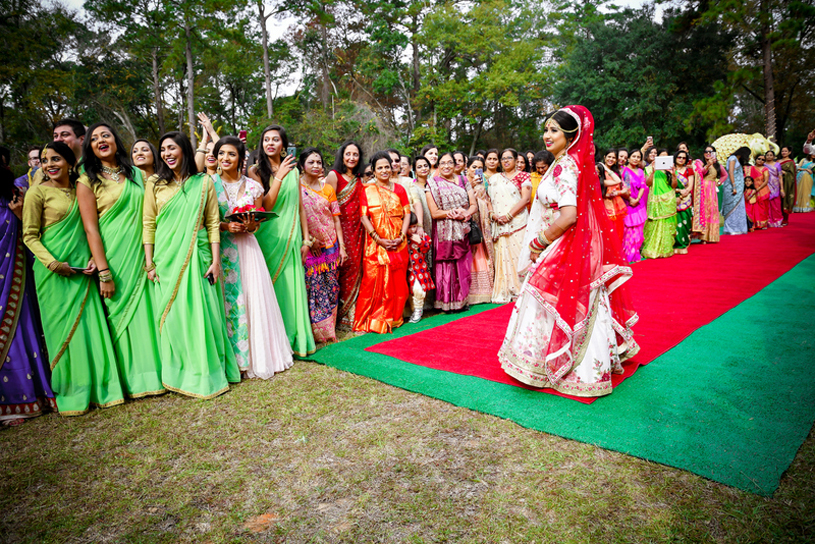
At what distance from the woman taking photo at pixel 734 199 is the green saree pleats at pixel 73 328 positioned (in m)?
12.0

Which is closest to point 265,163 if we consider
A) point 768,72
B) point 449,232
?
point 449,232

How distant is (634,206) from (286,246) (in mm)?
6121

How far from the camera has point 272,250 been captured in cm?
394

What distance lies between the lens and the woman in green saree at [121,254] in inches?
122

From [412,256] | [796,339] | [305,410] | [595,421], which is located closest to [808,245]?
[796,339]

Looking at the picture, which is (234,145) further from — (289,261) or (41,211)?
(41,211)

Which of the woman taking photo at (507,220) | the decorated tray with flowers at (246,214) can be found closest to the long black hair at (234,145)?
the decorated tray with flowers at (246,214)

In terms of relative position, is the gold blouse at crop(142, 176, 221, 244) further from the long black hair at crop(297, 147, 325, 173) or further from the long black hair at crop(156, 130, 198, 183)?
the long black hair at crop(297, 147, 325, 173)

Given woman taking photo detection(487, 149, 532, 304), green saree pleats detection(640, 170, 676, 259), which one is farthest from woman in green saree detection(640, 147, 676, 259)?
woman taking photo detection(487, 149, 532, 304)

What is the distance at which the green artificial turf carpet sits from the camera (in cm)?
220

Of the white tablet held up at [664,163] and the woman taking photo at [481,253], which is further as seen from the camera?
the white tablet held up at [664,163]

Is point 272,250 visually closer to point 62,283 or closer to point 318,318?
point 318,318

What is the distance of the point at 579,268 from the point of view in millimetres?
2822

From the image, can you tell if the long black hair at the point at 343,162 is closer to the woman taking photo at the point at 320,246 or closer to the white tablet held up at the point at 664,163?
the woman taking photo at the point at 320,246
